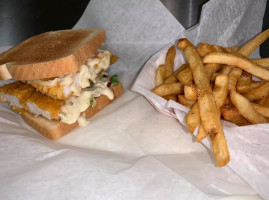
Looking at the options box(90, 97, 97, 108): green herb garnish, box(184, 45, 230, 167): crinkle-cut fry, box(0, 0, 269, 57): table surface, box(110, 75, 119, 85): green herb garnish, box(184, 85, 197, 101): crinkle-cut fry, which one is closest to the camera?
box(184, 45, 230, 167): crinkle-cut fry

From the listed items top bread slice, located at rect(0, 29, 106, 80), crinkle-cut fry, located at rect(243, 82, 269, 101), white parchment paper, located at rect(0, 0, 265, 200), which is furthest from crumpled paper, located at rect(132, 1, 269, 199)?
top bread slice, located at rect(0, 29, 106, 80)

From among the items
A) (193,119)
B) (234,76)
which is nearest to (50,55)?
(193,119)

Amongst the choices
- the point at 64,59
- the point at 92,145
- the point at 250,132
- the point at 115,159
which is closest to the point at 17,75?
the point at 64,59

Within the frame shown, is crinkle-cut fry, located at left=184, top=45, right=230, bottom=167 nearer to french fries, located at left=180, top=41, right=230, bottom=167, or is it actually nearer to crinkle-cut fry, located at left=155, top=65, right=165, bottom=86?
french fries, located at left=180, top=41, right=230, bottom=167

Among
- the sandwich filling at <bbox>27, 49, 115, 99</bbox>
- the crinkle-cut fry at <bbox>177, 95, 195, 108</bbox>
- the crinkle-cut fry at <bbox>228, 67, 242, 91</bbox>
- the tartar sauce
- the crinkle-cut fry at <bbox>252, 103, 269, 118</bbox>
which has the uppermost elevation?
the sandwich filling at <bbox>27, 49, 115, 99</bbox>

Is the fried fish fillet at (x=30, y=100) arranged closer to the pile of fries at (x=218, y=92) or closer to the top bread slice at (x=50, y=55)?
the top bread slice at (x=50, y=55)
